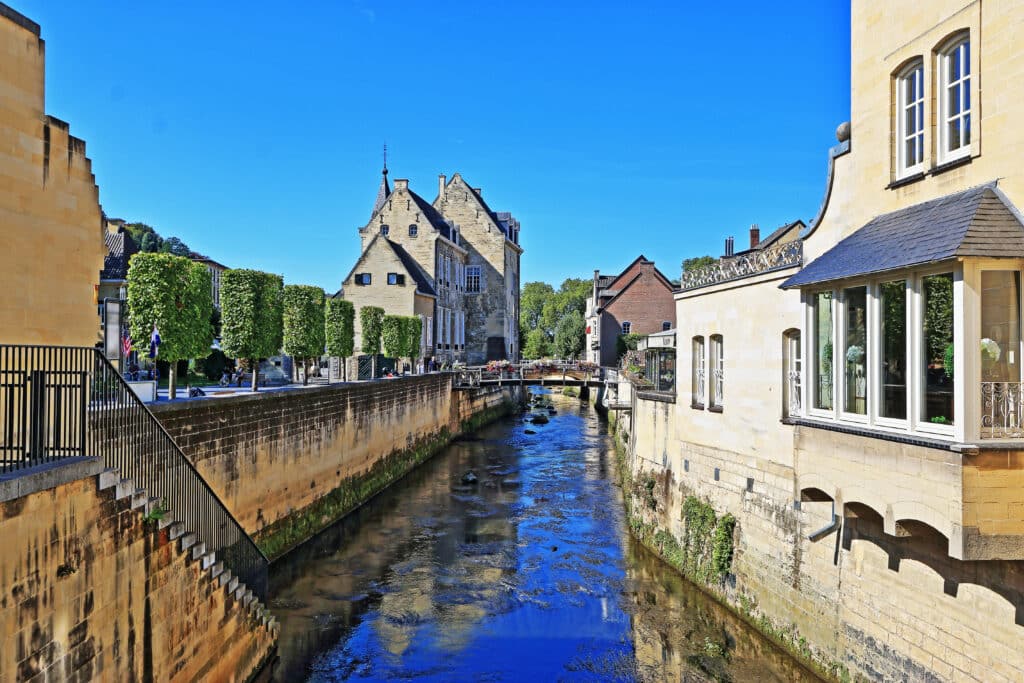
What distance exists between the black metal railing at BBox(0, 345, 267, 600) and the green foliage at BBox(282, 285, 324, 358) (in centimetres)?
1181

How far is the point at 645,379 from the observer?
24.4 m

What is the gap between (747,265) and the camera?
12.6m

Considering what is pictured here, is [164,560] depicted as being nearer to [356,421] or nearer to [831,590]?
[831,590]

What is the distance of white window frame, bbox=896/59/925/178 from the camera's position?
8.38 meters

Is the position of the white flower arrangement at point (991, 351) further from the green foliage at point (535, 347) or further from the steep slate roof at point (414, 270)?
the green foliage at point (535, 347)

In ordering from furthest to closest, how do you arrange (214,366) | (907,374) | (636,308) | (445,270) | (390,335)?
(636,308) < (445,270) < (390,335) < (214,366) < (907,374)

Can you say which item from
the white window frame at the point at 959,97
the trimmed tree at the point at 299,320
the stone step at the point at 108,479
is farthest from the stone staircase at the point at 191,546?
the trimmed tree at the point at 299,320

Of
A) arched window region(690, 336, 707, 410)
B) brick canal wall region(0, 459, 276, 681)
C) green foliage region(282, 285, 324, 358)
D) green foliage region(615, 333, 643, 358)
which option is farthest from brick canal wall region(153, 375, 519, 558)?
green foliage region(615, 333, 643, 358)

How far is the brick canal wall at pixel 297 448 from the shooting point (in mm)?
14266

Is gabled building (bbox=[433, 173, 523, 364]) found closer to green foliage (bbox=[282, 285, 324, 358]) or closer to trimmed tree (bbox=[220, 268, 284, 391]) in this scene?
green foliage (bbox=[282, 285, 324, 358])

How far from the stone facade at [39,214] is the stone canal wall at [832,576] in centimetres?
1105

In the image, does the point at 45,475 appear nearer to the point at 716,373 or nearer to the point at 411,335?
the point at 716,373

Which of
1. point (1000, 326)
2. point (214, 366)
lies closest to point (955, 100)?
point (1000, 326)

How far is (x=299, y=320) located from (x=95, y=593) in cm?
1672
